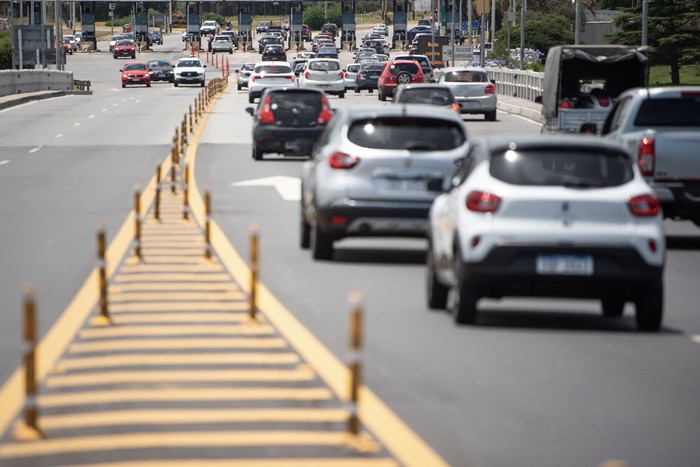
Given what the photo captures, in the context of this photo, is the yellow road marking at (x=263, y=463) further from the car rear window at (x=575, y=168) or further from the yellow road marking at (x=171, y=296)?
the yellow road marking at (x=171, y=296)

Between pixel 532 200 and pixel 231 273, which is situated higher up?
pixel 532 200

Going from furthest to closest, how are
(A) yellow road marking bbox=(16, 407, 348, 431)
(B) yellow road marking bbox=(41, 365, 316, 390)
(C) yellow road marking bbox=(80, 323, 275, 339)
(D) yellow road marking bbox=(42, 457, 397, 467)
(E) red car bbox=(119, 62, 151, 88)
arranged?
1. (E) red car bbox=(119, 62, 151, 88)
2. (C) yellow road marking bbox=(80, 323, 275, 339)
3. (B) yellow road marking bbox=(41, 365, 316, 390)
4. (A) yellow road marking bbox=(16, 407, 348, 431)
5. (D) yellow road marking bbox=(42, 457, 397, 467)

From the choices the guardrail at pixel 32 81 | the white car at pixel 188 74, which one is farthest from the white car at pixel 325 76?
the white car at pixel 188 74

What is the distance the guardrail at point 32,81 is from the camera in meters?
70.9

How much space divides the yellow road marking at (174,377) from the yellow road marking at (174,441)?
1.57m

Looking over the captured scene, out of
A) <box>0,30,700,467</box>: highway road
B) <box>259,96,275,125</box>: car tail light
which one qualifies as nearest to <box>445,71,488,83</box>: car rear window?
<box>259,96,275,125</box>: car tail light

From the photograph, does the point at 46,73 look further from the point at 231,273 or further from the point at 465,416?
the point at 465,416

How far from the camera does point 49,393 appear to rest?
32.1ft

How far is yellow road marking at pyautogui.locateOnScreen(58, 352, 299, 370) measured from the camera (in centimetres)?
1085

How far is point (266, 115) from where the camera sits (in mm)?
32875

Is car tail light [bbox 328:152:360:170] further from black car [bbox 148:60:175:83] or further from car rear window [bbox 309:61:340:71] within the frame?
black car [bbox 148:60:175:83]

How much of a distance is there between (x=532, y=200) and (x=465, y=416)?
373cm

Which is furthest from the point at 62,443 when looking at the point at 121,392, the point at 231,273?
the point at 231,273

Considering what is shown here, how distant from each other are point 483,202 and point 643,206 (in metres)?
1.24
